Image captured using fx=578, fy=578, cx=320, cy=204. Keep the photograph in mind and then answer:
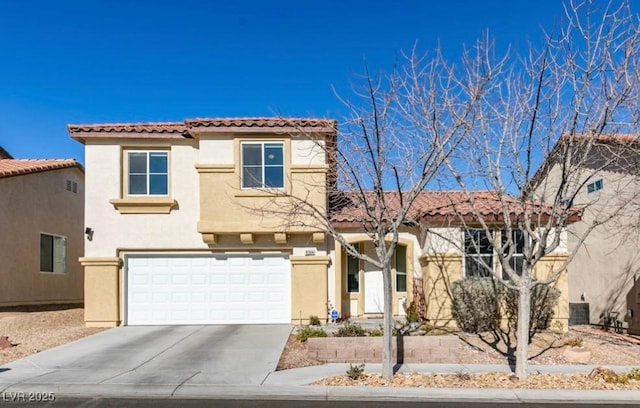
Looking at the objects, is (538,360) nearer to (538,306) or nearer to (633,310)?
(538,306)

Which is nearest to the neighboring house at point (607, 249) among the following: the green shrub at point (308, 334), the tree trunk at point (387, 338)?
the tree trunk at point (387, 338)

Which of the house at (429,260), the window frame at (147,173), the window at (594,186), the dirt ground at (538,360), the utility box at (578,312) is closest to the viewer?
the dirt ground at (538,360)

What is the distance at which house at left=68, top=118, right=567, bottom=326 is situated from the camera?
15.8 m

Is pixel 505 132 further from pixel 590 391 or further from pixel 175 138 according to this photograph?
pixel 175 138

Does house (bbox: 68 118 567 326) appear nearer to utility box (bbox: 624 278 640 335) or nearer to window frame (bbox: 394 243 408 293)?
window frame (bbox: 394 243 408 293)

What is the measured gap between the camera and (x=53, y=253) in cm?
2036

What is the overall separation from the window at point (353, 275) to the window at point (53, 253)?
10380 mm

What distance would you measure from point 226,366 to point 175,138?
7686 mm

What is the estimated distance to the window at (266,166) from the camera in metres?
16.0

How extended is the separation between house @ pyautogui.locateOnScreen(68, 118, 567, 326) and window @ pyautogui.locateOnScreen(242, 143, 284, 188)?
28mm

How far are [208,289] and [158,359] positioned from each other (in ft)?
15.7

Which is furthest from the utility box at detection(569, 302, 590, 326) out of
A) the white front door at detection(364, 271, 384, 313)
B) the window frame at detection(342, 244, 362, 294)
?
the window frame at detection(342, 244, 362, 294)

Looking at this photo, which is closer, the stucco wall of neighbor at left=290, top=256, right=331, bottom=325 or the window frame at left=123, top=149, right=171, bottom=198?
the stucco wall of neighbor at left=290, top=256, right=331, bottom=325

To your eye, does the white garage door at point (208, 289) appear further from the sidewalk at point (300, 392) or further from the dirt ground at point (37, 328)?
the sidewalk at point (300, 392)
